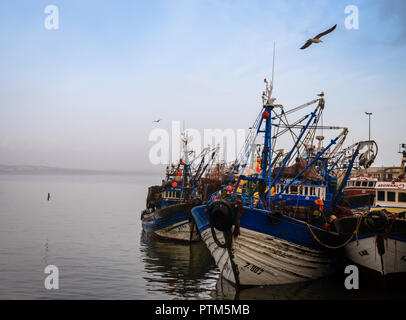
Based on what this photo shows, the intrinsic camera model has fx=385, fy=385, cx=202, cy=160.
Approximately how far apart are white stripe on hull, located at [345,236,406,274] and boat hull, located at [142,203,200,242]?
49.5 feet

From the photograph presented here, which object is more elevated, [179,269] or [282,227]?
[282,227]

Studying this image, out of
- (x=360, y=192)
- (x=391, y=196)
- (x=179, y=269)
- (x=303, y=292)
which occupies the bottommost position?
(x=179, y=269)

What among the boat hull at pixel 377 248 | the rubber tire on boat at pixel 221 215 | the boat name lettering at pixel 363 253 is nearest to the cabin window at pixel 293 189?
the boat hull at pixel 377 248

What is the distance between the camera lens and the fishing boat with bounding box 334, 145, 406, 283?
65.7 feet

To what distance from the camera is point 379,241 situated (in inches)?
803

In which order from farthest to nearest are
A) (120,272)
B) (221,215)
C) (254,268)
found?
(120,272) → (254,268) → (221,215)

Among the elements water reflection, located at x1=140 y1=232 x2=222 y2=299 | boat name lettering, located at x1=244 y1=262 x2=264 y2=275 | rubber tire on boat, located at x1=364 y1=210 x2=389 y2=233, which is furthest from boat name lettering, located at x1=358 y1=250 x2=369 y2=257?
water reflection, located at x1=140 y1=232 x2=222 y2=299

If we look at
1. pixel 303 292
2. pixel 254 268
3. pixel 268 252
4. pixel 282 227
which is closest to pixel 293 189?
pixel 282 227

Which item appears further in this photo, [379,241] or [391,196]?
[391,196]

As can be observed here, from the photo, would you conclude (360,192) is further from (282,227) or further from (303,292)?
(282,227)

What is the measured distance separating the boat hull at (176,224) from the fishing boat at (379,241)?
14948 mm

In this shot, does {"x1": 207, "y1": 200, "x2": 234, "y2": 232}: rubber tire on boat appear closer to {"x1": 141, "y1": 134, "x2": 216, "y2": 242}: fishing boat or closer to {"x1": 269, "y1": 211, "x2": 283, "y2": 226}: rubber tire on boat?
{"x1": 269, "y1": 211, "x2": 283, "y2": 226}: rubber tire on boat

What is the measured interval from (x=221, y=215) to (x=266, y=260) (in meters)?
3.57
